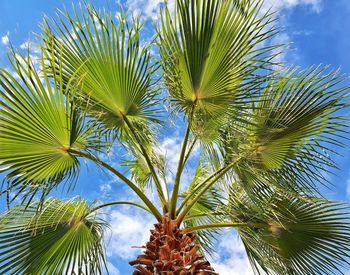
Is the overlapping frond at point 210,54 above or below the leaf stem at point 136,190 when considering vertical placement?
above

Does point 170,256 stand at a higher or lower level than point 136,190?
lower

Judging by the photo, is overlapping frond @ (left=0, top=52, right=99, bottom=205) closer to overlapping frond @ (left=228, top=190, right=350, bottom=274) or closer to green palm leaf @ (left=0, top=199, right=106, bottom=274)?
green palm leaf @ (left=0, top=199, right=106, bottom=274)

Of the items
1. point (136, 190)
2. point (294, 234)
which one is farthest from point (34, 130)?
point (294, 234)

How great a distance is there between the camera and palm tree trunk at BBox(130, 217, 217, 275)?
3.82 metres

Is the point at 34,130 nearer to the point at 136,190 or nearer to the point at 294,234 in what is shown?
the point at 136,190

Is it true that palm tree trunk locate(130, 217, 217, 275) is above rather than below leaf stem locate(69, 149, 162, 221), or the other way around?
below

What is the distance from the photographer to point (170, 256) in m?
3.92

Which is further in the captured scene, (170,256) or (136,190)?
(136,190)

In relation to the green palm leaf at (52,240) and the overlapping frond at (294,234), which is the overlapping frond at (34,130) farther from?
the overlapping frond at (294,234)

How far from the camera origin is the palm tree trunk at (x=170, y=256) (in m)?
3.82

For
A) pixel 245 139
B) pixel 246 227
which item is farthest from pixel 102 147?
pixel 246 227

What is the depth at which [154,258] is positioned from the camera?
3.97m

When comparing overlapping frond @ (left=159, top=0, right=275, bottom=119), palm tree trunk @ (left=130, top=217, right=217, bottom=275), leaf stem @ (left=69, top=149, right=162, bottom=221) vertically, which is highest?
overlapping frond @ (left=159, top=0, right=275, bottom=119)

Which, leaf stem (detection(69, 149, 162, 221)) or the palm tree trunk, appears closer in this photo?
the palm tree trunk
